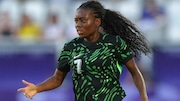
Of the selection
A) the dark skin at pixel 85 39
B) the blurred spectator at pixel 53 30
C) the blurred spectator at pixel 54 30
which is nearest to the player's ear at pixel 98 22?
the dark skin at pixel 85 39

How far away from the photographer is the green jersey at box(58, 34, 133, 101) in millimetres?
6793

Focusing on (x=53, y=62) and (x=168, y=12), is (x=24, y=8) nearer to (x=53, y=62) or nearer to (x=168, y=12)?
(x=53, y=62)

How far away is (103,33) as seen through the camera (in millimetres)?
7098

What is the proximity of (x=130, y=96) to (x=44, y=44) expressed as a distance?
1.95 m

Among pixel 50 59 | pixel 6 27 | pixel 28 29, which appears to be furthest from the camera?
pixel 28 29

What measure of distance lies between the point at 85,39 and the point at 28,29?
293 inches

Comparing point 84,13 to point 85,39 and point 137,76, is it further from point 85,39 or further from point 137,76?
point 137,76

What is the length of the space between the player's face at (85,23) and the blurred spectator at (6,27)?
725 centimetres

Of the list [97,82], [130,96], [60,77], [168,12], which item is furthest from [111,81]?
[168,12]

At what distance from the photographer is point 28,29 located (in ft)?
46.9

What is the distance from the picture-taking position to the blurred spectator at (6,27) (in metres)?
14.0

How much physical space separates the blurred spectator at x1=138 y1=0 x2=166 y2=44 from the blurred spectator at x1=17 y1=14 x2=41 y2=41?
2161 mm

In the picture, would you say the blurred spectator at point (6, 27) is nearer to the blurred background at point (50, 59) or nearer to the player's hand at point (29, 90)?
the blurred background at point (50, 59)

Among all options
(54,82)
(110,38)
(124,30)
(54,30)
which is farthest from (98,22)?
(54,30)
